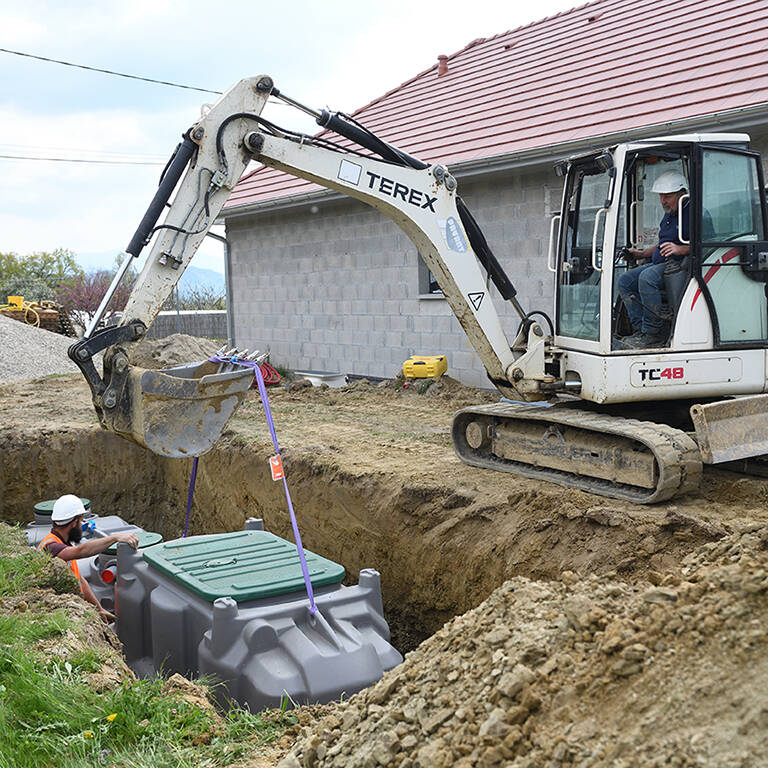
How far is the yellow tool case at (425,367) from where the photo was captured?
12398 mm

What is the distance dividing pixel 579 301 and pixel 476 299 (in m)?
0.92

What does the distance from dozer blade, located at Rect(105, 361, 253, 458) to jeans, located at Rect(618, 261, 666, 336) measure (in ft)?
10.2

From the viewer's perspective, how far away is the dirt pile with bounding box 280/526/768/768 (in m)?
2.34

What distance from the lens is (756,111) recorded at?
28.3 ft

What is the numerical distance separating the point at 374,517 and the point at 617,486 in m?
2.22

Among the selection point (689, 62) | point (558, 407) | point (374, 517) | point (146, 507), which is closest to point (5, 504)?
point (146, 507)

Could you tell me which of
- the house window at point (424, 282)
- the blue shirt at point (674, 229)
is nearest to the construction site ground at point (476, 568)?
the house window at point (424, 282)

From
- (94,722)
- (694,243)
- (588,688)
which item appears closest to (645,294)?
(694,243)

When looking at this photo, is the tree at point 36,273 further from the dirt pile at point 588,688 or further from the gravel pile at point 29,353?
the dirt pile at point 588,688

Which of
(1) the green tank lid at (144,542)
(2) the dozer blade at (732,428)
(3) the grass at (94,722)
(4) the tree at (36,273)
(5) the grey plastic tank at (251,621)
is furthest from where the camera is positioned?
(4) the tree at (36,273)

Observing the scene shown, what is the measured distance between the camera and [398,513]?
293 inches

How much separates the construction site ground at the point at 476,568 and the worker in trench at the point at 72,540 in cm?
215

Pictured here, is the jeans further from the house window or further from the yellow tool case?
the house window

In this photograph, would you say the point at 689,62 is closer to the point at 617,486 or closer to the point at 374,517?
the point at 617,486
